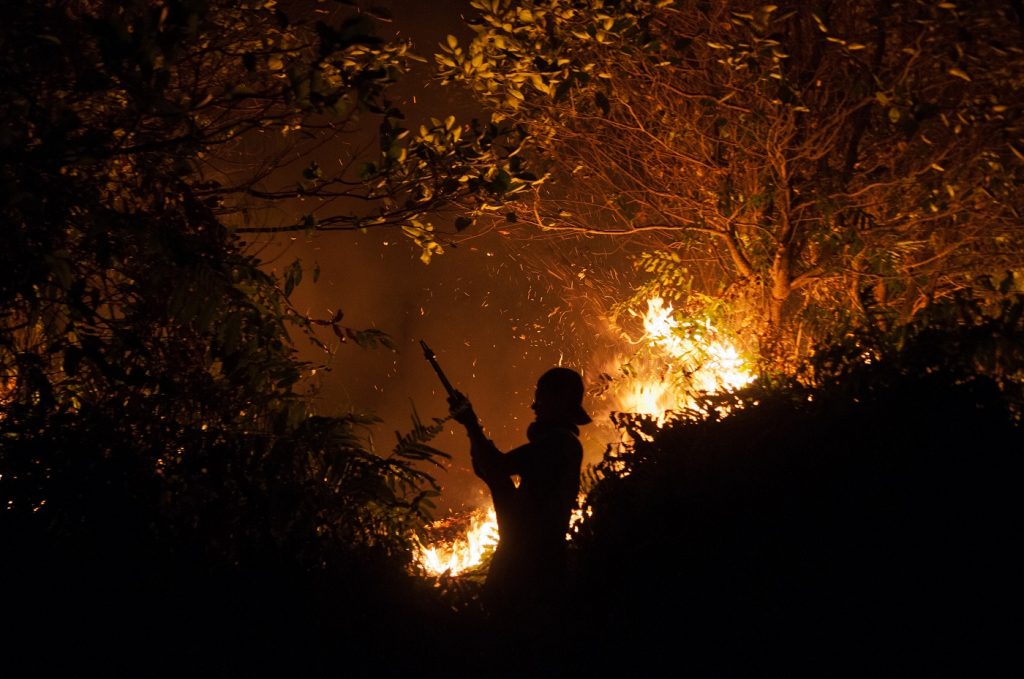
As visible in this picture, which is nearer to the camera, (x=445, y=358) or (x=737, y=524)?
(x=737, y=524)

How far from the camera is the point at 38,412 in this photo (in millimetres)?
3584

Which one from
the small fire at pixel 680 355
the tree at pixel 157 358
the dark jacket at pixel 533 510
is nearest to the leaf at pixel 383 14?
the tree at pixel 157 358

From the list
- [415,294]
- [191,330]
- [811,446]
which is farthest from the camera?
[415,294]

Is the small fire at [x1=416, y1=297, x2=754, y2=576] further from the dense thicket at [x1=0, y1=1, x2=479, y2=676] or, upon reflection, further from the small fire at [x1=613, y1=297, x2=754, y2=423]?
the dense thicket at [x1=0, y1=1, x2=479, y2=676]

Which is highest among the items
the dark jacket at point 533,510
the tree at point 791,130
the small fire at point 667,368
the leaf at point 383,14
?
the tree at point 791,130

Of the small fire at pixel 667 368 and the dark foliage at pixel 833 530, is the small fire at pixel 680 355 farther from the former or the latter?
the dark foliage at pixel 833 530

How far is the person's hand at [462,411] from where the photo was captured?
3.91m

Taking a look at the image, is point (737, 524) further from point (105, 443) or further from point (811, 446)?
point (105, 443)

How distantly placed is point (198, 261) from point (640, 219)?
688cm

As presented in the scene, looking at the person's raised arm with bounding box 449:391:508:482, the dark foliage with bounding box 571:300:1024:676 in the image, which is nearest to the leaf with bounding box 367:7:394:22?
the person's raised arm with bounding box 449:391:508:482

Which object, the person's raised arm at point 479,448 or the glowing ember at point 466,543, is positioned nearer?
the person's raised arm at point 479,448

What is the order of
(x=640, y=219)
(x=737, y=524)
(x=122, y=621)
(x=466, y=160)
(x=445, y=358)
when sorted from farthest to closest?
(x=445, y=358) < (x=640, y=219) < (x=466, y=160) < (x=737, y=524) < (x=122, y=621)

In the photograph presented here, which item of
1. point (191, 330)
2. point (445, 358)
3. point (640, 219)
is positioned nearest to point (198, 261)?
point (191, 330)

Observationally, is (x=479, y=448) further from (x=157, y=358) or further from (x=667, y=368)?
(x=667, y=368)
